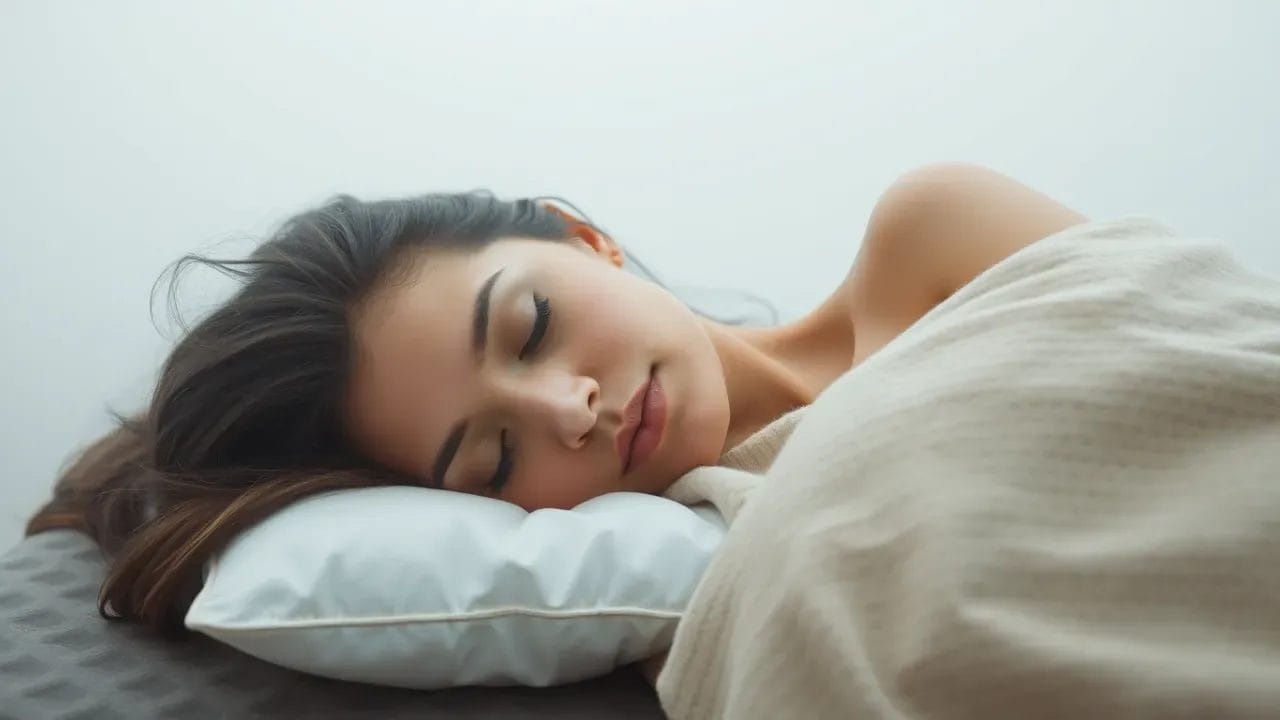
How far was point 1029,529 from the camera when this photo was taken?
441mm

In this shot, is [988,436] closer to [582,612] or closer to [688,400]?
[582,612]

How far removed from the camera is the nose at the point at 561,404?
0.82 meters

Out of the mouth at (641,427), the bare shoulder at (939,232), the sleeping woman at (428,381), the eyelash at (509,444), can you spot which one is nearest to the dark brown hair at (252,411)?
the sleeping woman at (428,381)

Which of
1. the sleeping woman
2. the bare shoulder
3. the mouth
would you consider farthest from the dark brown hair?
the bare shoulder

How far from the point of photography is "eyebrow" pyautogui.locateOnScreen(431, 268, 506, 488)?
33.6 inches

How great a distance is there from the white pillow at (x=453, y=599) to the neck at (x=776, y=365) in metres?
0.42

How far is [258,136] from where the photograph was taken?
1.42 m

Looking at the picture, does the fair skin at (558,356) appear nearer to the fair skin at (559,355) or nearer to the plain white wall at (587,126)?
the fair skin at (559,355)

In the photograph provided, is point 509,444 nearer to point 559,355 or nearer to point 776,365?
point 559,355

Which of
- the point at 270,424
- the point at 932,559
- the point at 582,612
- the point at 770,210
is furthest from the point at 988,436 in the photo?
the point at 770,210

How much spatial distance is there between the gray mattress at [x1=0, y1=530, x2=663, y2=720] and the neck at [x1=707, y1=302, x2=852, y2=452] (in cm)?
44

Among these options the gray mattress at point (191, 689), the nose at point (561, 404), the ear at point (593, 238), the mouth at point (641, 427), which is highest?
the ear at point (593, 238)

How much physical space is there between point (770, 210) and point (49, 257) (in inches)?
44.4

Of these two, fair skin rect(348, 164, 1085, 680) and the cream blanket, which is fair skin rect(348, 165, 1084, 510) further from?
the cream blanket
